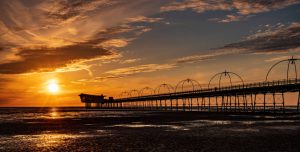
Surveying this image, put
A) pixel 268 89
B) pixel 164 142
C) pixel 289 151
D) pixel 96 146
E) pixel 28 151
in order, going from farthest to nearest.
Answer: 1. pixel 268 89
2. pixel 164 142
3. pixel 96 146
4. pixel 28 151
5. pixel 289 151

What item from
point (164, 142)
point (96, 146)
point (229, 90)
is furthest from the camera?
point (229, 90)

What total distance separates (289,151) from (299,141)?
4.65 metres

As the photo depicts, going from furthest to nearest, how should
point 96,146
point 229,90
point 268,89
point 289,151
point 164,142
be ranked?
point 229,90, point 268,89, point 164,142, point 96,146, point 289,151

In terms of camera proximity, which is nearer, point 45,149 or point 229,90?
point 45,149

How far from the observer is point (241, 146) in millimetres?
21922

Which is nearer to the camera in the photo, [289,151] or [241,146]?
[289,151]

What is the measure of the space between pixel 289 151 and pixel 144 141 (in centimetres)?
950

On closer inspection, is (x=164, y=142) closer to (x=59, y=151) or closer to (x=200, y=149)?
(x=200, y=149)

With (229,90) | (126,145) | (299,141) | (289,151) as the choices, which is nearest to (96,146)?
(126,145)

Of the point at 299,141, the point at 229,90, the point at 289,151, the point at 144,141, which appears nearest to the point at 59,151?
the point at 144,141

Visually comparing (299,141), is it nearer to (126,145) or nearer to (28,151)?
(126,145)

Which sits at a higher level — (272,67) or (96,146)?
(272,67)

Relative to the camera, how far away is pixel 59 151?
20.8 meters

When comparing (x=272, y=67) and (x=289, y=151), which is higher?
(x=272, y=67)
